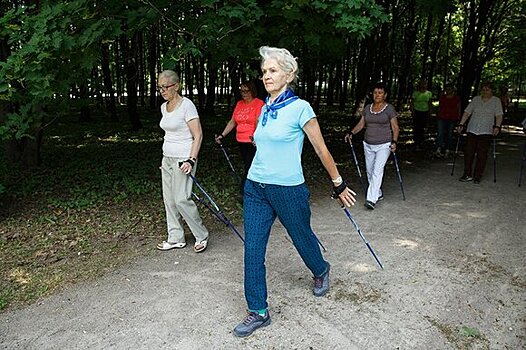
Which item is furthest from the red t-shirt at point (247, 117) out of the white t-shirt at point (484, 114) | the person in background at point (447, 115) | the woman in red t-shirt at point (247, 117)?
the person in background at point (447, 115)

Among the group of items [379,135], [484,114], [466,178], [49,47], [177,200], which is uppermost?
[49,47]

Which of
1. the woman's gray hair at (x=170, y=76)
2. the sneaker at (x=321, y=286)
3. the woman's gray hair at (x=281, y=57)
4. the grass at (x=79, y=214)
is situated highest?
the woman's gray hair at (x=281, y=57)

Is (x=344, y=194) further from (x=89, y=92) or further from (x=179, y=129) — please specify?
(x=89, y=92)

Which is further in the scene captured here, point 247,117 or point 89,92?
point 89,92

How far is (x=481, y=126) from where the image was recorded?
8.68 meters

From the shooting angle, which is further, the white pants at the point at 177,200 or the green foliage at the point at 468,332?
the white pants at the point at 177,200

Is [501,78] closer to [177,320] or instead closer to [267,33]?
[267,33]

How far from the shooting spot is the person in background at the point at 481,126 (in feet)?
28.1

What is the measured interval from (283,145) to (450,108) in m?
9.35

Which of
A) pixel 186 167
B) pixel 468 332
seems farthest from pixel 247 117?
pixel 468 332

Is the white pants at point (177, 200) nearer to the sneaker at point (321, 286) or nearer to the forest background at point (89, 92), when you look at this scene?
the forest background at point (89, 92)

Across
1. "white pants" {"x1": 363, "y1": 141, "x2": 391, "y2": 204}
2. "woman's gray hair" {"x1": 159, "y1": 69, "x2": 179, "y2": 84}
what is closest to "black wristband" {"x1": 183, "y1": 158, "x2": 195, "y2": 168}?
"woman's gray hair" {"x1": 159, "y1": 69, "x2": 179, "y2": 84}

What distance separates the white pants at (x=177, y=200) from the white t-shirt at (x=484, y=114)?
232 inches

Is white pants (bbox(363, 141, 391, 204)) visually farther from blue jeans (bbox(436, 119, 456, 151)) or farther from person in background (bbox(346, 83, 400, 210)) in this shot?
blue jeans (bbox(436, 119, 456, 151))
